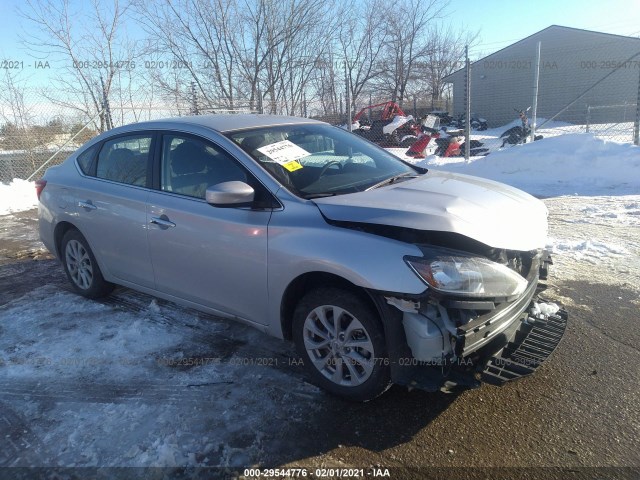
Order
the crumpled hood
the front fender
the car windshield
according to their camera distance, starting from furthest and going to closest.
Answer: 1. the car windshield
2. the crumpled hood
3. the front fender

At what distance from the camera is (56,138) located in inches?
477

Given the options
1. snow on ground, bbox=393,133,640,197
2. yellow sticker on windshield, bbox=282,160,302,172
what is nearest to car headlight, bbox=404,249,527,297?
yellow sticker on windshield, bbox=282,160,302,172

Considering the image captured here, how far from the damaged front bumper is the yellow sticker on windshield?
48.1 inches

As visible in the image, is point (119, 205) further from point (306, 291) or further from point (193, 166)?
point (306, 291)

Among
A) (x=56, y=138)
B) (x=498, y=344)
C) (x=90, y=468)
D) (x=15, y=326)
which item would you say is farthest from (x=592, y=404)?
(x=56, y=138)

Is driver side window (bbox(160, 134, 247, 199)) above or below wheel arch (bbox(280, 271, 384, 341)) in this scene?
above

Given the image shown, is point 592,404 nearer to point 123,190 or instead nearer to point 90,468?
point 90,468

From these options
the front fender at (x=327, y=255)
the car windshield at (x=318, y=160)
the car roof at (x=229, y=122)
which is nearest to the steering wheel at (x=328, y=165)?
the car windshield at (x=318, y=160)

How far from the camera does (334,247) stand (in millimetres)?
2676

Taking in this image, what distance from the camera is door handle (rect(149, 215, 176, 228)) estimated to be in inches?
138

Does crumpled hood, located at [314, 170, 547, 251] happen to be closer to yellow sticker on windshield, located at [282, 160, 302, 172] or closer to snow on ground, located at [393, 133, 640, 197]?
yellow sticker on windshield, located at [282, 160, 302, 172]

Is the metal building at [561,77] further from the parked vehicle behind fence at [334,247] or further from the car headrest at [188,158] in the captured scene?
the car headrest at [188,158]

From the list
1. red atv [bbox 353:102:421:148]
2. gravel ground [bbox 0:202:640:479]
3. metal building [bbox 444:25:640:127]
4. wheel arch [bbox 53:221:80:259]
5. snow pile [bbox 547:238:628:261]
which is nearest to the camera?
gravel ground [bbox 0:202:640:479]

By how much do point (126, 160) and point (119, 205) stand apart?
0.45m
